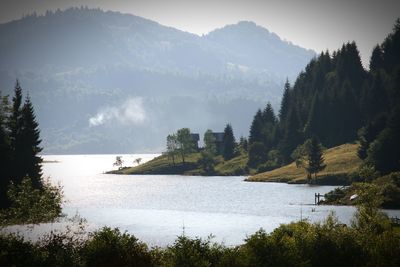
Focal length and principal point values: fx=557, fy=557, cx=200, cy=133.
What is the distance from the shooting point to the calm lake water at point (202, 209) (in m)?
88.1

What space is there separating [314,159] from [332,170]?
6.49m

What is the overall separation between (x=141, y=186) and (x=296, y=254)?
161818 mm

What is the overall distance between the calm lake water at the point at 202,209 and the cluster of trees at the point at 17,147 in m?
9.63

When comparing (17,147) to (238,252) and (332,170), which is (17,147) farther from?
(332,170)

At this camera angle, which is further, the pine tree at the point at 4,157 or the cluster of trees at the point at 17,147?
the cluster of trees at the point at 17,147

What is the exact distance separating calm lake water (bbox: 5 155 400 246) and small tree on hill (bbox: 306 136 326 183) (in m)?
8.09

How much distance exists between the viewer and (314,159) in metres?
172

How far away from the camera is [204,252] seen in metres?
42.9

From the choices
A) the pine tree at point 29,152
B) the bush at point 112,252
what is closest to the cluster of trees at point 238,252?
the bush at point 112,252

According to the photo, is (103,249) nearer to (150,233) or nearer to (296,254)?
(296,254)

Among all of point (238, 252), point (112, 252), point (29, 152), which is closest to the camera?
point (238, 252)

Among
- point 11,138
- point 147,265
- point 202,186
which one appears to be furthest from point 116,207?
point 147,265

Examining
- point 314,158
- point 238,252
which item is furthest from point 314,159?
point 238,252

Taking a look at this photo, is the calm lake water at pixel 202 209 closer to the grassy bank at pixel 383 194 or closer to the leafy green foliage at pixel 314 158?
the grassy bank at pixel 383 194
